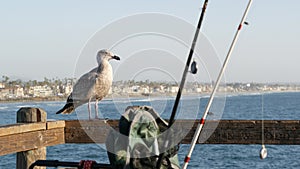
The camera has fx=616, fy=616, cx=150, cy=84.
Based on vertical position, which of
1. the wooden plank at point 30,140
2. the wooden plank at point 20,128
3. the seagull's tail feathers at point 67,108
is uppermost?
the seagull's tail feathers at point 67,108

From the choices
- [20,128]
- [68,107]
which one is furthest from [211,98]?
[68,107]

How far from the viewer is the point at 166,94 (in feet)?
14.4

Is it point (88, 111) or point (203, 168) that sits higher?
point (88, 111)

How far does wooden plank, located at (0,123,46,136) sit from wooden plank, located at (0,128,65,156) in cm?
3

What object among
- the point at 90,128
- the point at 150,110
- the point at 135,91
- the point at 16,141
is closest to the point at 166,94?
the point at 135,91

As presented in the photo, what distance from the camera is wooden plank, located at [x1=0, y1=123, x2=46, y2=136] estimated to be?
4785mm

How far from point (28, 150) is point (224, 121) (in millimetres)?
1665

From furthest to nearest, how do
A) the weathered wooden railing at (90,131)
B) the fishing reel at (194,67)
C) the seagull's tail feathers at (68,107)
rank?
the seagull's tail feathers at (68,107), the weathered wooden railing at (90,131), the fishing reel at (194,67)

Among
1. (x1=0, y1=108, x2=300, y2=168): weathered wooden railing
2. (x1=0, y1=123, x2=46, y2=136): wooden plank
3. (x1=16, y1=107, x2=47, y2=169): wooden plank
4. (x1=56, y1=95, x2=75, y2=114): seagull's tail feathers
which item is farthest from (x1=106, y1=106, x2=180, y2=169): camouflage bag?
(x1=56, y1=95, x2=75, y2=114): seagull's tail feathers

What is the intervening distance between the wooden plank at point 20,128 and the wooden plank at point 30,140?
29 millimetres

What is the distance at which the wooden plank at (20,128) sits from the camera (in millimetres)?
4785

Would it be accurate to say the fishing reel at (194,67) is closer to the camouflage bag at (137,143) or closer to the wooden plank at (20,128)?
the camouflage bag at (137,143)

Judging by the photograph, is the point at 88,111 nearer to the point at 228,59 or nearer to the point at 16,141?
the point at 16,141

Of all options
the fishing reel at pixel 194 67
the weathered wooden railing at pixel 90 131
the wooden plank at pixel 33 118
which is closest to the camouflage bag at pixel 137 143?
the fishing reel at pixel 194 67
